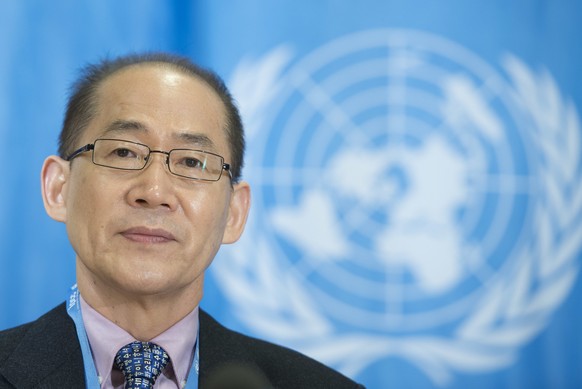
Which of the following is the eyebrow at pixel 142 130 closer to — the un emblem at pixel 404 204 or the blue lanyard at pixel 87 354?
the blue lanyard at pixel 87 354

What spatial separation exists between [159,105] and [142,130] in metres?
0.09

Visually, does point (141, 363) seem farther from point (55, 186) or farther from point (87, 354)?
point (55, 186)

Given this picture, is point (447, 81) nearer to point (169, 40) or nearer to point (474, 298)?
point (474, 298)

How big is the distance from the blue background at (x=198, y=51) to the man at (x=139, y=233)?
1.15 metres

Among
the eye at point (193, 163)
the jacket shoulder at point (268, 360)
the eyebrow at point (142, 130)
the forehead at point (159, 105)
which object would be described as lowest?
the jacket shoulder at point (268, 360)

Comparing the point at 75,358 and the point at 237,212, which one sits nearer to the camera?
the point at 75,358

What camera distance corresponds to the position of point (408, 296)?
3.73 meters

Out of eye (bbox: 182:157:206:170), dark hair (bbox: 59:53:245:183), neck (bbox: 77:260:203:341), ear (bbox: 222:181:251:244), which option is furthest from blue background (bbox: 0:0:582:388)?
eye (bbox: 182:157:206:170)

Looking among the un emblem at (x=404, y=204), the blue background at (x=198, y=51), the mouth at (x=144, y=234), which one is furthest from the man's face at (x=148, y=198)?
the un emblem at (x=404, y=204)

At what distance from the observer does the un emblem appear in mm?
3689

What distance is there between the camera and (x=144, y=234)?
2.06m

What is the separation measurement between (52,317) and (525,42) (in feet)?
8.82

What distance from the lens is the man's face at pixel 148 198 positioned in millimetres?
2061

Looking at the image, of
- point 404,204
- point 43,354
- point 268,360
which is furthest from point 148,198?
point 404,204
